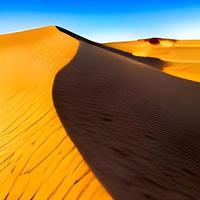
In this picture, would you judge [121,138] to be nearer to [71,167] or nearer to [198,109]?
[71,167]

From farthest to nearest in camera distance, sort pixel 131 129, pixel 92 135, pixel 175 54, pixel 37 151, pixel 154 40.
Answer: pixel 154 40, pixel 175 54, pixel 131 129, pixel 92 135, pixel 37 151

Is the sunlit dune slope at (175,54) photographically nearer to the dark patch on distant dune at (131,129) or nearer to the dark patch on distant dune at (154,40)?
the dark patch on distant dune at (154,40)

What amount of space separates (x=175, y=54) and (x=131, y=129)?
3351cm

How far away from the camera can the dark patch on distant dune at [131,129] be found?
432 centimetres

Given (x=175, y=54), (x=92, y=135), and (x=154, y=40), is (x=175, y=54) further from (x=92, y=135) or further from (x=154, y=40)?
(x=92, y=135)

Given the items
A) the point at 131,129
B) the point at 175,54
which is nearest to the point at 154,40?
the point at 175,54

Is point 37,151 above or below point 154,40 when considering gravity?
above

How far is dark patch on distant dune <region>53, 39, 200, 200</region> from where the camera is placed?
4.32 metres

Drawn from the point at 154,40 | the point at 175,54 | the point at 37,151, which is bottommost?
the point at 154,40

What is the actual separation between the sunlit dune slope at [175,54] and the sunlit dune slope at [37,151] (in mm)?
9785

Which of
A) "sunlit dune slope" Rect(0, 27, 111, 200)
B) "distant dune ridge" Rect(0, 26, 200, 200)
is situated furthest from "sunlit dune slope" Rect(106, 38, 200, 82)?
"sunlit dune slope" Rect(0, 27, 111, 200)

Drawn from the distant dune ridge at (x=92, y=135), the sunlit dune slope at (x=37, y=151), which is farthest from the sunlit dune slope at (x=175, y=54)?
the sunlit dune slope at (x=37, y=151)

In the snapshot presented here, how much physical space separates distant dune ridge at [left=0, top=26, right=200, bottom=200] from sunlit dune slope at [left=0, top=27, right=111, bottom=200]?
14mm

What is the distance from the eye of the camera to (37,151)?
497 centimetres
